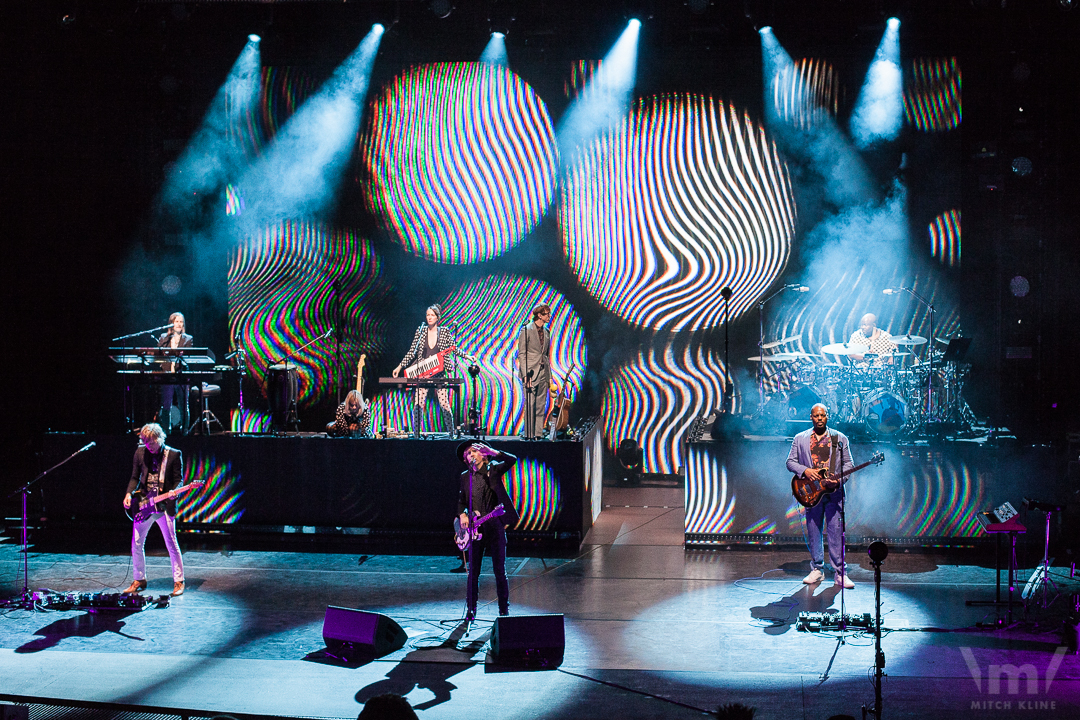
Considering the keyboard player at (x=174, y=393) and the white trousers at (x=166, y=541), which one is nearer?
the white trousers at (x=166, y=541)

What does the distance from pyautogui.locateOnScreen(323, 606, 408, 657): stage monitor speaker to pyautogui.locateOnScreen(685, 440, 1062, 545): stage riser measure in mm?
5101

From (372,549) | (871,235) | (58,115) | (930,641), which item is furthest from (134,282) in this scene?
(930,641)

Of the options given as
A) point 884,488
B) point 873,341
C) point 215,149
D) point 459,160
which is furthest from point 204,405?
point 873,341

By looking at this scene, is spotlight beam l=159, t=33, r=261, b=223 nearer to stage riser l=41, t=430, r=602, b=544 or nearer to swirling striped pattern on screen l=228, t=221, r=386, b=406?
swirling striped pattern on screen l=228, t=221, r=386, b=406

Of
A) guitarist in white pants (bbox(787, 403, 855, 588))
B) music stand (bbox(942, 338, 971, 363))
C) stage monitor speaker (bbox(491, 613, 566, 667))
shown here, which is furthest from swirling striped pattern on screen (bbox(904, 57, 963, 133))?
stage monitor speaker (bbox(491, 613, 566, 667))

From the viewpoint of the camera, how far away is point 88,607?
9922 mm

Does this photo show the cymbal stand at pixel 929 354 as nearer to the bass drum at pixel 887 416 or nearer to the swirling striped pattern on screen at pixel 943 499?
the bass drum at pixel 887 416

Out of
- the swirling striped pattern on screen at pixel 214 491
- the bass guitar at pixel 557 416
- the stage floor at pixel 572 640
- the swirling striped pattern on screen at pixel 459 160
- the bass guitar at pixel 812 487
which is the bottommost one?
the stage floor at pixel 572 640

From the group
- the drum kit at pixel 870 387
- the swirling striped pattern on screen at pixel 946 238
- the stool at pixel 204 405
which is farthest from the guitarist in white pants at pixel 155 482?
the swirling striped pattern on screen at pixel 946 238

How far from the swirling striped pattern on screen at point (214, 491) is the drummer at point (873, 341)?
8.33 metres

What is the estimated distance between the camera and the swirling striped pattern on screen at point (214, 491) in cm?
1315

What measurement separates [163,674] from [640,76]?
11450 mm

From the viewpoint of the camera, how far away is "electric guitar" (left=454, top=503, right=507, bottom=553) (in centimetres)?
904

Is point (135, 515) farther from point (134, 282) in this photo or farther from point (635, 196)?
point (635, 196)
